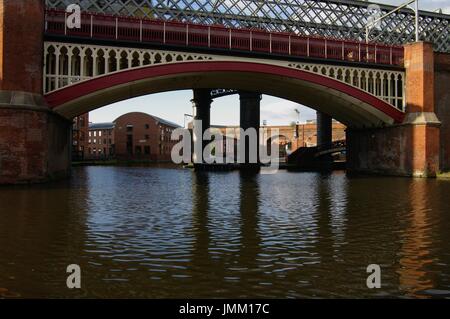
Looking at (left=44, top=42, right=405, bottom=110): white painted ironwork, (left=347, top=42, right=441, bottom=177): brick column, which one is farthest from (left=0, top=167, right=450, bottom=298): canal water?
(left=347, top=42, right=441, bottom=177): brick column

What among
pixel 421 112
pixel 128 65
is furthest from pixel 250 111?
pixel 128 65

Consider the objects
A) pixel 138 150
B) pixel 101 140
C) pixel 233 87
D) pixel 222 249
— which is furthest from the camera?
pixel 101 140

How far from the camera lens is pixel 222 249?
989 centimetres

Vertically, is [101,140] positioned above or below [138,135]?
below

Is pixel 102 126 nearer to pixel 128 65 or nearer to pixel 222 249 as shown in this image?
pixel 128 65

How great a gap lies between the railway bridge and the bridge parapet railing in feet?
0.27

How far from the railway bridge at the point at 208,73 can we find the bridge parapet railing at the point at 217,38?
0.08 m

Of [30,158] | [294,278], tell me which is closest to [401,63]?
[30,158]

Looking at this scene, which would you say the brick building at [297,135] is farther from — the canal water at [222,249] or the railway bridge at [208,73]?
the canal water at [222,249]

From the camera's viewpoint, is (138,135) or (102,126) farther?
(102,126)

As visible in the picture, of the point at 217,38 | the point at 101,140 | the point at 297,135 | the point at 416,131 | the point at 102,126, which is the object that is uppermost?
the point at 102,126

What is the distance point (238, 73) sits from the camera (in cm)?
3622

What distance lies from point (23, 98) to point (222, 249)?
21.5 meters

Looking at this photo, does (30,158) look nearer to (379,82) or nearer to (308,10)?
(379,82)
